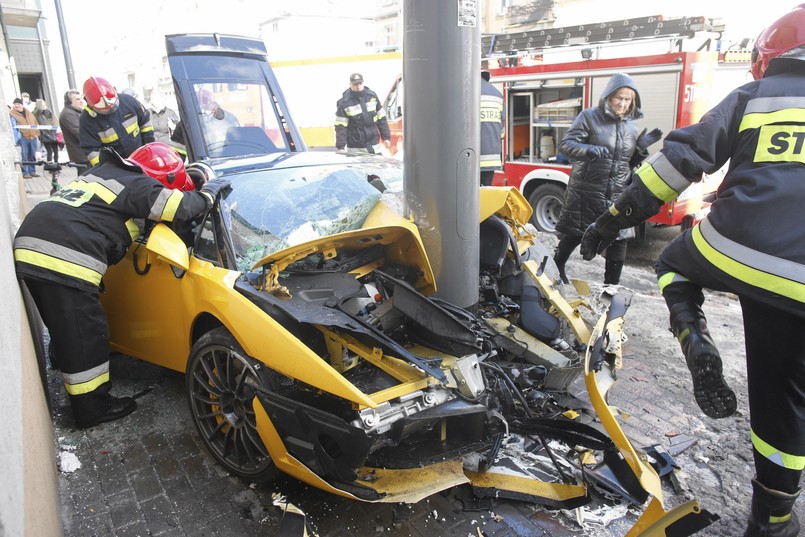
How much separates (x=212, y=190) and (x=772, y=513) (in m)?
3.23

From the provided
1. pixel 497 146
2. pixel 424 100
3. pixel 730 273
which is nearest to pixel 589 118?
pixel 497 146

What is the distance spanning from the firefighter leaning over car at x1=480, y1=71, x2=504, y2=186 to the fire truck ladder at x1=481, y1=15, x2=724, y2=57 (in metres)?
Answer: 1.91

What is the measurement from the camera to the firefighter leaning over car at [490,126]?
5977 millimetres

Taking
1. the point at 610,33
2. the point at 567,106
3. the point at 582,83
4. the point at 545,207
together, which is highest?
the point at 610,33

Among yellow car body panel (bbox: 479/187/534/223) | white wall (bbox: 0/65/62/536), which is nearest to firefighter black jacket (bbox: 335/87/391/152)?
yellow car body panel (bbox: 479/187/534/223)

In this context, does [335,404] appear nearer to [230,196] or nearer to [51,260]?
[230,196]

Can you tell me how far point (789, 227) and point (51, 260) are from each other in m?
3.59

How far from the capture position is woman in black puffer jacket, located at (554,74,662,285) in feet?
15.8

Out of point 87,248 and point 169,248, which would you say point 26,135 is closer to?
point 87,248

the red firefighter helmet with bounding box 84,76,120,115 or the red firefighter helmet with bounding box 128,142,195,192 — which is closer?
the red firefighter helmet with bounding box 128,142,195,192

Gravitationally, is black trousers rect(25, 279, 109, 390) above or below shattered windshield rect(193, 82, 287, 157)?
below

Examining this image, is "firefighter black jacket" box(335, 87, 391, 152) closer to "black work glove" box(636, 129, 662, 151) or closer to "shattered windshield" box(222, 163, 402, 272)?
"black work glove" box(636, 129, 662, 151)

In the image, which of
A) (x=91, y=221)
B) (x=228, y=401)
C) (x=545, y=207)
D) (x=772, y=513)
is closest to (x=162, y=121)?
(x=545, y=207)

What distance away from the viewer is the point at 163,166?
3562 mm
